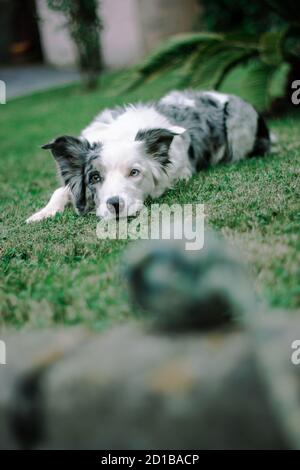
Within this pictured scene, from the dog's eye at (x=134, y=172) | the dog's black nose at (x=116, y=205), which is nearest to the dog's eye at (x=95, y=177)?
the dog's eye at (x=134, y=172)

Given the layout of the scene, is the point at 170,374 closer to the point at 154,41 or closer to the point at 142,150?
the point at 142,150

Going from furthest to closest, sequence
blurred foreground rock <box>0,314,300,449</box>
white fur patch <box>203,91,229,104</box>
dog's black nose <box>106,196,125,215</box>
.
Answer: white fur patch <box>203,91,229,104</box>, dog's black nose <box>106,196,125,215</box>, blurred foreground rock <box>0,314,300,449</box>

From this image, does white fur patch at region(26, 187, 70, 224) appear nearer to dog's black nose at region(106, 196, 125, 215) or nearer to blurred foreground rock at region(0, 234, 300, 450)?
dog's black nose at region(106, 196, 125, 215)

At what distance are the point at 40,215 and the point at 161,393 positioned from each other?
9.94 ft

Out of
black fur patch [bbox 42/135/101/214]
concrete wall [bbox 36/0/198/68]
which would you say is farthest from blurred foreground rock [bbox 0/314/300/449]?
concrete wall [bbox 36/0/198/68]

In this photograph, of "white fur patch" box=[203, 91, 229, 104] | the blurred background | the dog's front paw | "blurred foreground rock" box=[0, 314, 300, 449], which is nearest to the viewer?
"blurred foreground rock" box=[0, 314, 300, 449]

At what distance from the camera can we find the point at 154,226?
145 inches

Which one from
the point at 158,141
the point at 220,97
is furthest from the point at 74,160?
the point at 220,97

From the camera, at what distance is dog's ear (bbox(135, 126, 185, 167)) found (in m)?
4.58

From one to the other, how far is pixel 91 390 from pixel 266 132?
4863 millimetres

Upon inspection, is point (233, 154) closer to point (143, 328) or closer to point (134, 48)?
point (143, 328)

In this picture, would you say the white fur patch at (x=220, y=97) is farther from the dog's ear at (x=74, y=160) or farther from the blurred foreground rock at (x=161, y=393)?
the blurred foreground rock at (x=161, y=393)

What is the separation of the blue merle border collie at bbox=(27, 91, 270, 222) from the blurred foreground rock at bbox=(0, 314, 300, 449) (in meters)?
2.27

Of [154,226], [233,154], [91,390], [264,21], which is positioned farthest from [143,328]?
[264,21]
